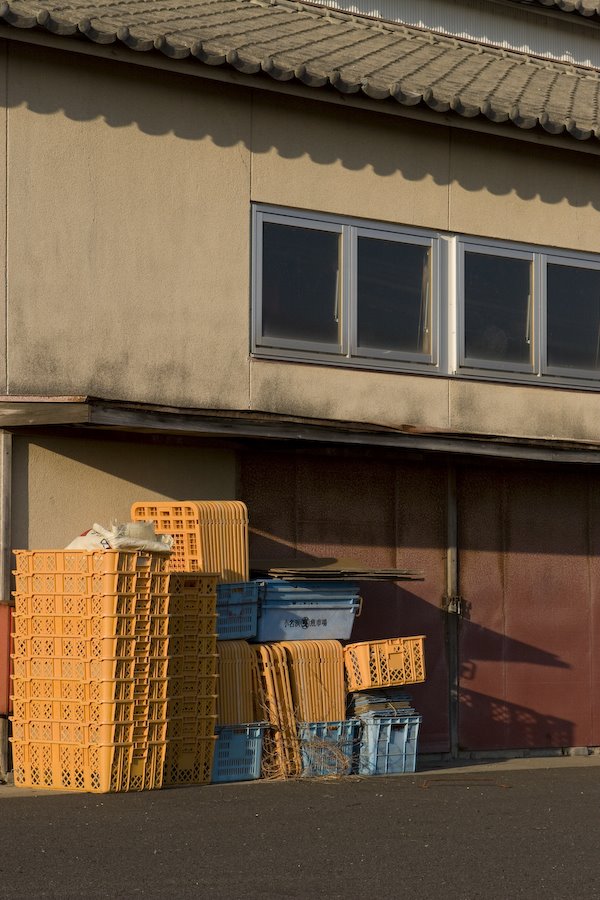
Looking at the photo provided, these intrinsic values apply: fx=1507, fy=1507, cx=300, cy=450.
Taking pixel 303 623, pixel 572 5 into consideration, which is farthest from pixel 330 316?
pixel 572 5

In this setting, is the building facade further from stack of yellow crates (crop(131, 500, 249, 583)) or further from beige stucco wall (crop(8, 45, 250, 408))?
stack of yellow crates (crop(131, 500, 249, 583))

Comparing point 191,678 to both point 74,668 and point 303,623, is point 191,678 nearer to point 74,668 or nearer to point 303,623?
point 74,668

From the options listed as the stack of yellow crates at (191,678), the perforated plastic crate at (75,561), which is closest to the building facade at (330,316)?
the perforated plastic crate at (75,561)

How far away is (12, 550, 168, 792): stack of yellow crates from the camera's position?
35.8ft

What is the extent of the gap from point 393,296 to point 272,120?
202 centimetres

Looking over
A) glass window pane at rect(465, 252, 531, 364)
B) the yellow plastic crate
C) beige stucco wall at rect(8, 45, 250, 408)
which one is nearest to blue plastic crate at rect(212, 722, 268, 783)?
the yellow plastic crate

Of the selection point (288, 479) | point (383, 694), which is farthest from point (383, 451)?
point (383, 694)

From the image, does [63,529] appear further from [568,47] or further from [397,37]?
[568,47]

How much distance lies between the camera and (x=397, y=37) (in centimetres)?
1675

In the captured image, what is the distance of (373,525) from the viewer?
14.0 meters

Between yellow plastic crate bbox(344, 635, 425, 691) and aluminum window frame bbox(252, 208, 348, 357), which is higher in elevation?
aluminum window frame bbox(252, 208, 348, 357)

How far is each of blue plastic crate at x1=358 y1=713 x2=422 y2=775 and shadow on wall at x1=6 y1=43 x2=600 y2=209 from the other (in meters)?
5.09

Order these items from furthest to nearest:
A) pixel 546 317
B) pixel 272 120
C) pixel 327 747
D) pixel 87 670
A: pixel 546 317 → pixel 272 120 → pixel 327 747 → pixel 87 670

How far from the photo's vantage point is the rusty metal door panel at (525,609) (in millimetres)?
14523
